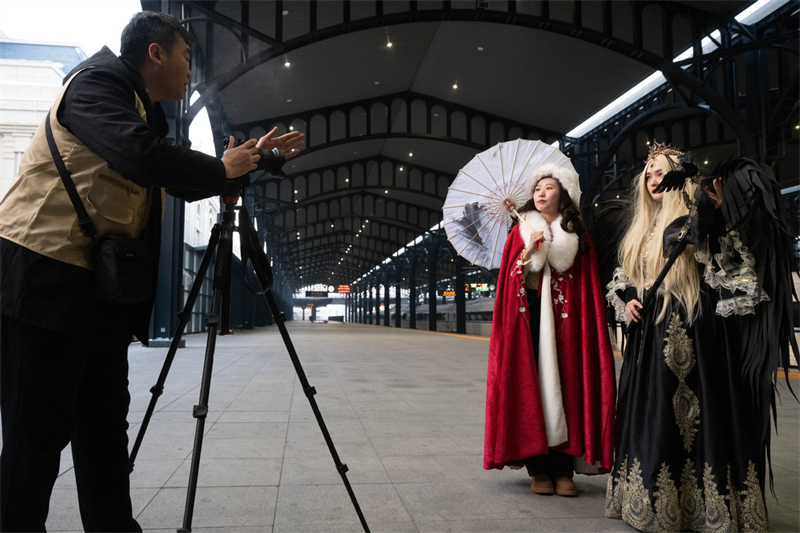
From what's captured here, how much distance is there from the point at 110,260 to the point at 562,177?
224cm

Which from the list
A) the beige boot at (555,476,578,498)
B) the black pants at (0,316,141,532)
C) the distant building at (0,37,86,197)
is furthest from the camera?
the distant building at (0,37,86,197)

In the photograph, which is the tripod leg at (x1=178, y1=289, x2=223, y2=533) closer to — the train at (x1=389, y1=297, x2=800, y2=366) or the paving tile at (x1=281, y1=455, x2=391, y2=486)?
the paving tile at (x1=281, y1=455, x2=391, y2=486)

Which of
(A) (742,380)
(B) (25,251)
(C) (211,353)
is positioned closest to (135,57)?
(B) (25,251)

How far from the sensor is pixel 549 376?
2664 mm

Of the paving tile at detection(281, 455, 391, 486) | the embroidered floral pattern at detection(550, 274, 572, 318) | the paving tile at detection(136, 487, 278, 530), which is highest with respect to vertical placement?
the embroidered floral pattern at detection(550, 274, 572, 318)

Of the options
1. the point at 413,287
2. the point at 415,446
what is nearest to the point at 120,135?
the point at 415,446

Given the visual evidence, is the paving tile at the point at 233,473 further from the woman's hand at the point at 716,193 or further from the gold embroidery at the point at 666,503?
the woman's hand at the point at 716,193

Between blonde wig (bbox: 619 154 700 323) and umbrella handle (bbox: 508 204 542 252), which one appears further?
umbrella handle (bbox: 508 204 542 252)

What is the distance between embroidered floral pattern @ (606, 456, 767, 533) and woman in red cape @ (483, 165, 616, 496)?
0.27 metres

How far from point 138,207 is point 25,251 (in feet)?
1.03

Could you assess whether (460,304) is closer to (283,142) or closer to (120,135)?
(283,142)

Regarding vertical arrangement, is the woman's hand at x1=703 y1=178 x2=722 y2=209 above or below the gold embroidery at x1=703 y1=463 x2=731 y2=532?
above

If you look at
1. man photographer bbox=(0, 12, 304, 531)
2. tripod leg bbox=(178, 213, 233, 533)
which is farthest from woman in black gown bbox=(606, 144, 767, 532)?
man photographer bbox=(0, 12, 304, 531)

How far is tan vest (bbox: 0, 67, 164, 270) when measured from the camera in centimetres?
140
